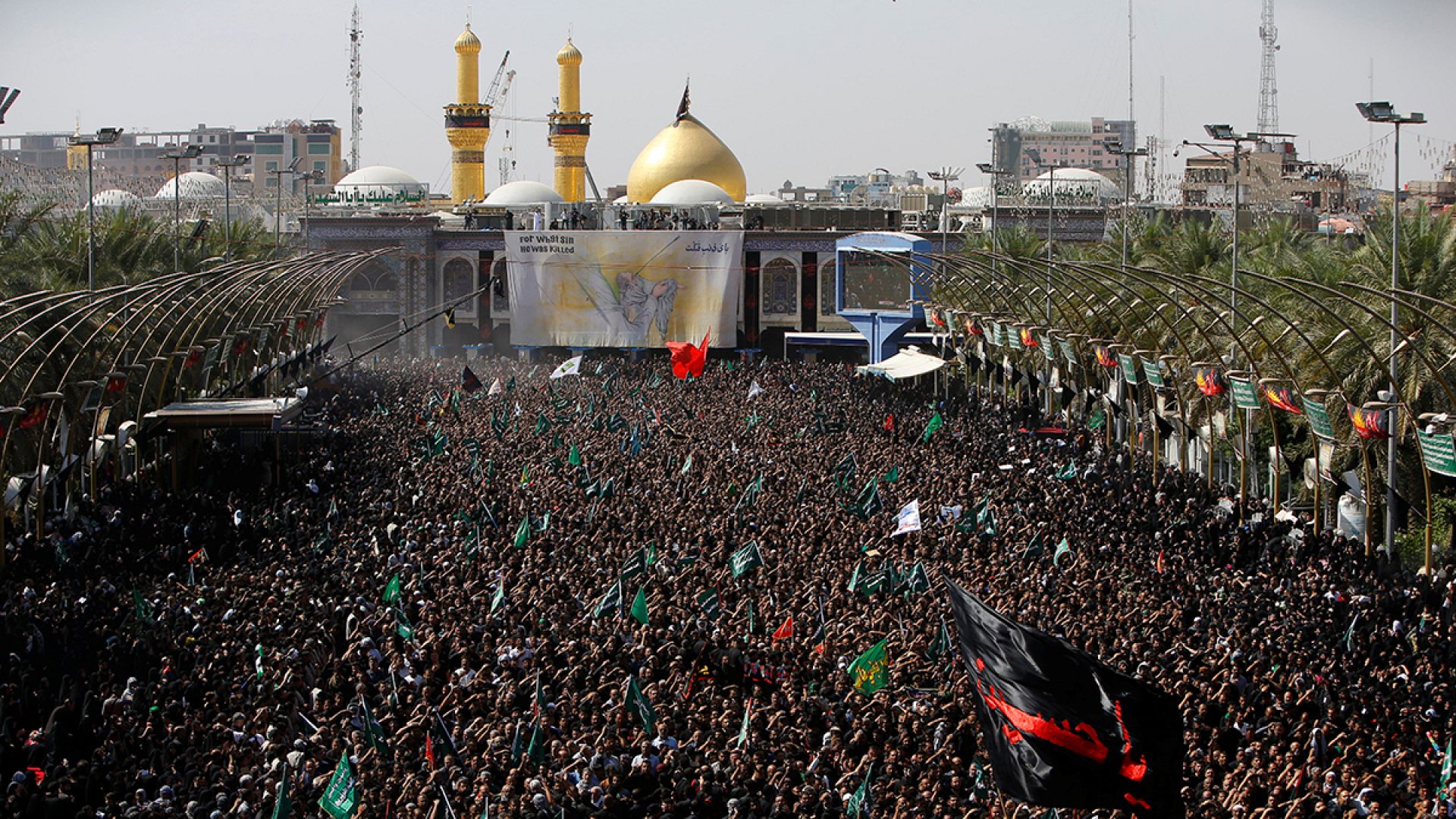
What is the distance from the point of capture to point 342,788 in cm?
1099

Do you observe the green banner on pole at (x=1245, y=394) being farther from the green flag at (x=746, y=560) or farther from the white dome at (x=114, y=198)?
the white dome at (x=114, y=198)

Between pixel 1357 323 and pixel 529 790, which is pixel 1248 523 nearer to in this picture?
pixel 1357 323

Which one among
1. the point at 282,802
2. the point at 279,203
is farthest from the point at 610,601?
the point at 279,203

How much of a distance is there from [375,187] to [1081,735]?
61.5 metres

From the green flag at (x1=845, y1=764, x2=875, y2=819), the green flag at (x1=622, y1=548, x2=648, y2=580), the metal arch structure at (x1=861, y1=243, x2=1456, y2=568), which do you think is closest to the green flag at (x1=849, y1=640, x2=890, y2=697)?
the green flag at (x1=845, y1=764, x2=875, y2=819)

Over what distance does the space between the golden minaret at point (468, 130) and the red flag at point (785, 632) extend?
57978 millimetres

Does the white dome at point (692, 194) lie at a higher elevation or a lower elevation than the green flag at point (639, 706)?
higher

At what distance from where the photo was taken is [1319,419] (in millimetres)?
21469

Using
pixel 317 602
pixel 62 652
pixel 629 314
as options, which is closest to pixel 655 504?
pixel 317 602

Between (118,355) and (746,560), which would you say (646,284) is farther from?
(746,560)

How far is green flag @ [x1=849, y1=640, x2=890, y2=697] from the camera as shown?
13719 mm

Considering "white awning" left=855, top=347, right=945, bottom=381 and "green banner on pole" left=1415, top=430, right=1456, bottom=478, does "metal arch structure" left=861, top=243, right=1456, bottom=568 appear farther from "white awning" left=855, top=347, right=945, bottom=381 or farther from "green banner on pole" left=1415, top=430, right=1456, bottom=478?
"white awning" left=855, top=347, right=945, bottom=381

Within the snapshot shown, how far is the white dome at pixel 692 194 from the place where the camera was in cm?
6069

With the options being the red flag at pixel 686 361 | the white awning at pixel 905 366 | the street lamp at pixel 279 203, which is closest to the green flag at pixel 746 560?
the white awning at pixel 905 366
